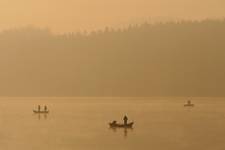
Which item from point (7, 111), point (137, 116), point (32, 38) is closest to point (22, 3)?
point (32, 38)

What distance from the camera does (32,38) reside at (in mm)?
9953

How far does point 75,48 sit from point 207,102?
2558 millimetres

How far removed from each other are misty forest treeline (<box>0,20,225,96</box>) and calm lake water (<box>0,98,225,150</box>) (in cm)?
61

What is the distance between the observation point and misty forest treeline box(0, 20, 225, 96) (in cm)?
884

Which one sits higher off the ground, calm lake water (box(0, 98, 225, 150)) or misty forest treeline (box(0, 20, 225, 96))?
misty forest treeline (box(0, 20, 225, 96))

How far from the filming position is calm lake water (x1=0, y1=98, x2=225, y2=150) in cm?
951

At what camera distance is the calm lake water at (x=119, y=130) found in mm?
9508

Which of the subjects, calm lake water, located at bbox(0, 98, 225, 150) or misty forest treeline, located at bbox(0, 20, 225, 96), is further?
calm lake water, located at bbox(0, 98, 225, 150)

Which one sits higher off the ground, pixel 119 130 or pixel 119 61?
pixel 119 61

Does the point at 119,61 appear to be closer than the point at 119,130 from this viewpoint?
Yes

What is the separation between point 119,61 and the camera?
9266 millimetres

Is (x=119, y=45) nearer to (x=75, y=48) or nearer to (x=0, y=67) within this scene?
(x=75, y=48)

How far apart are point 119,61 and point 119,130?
8.32ft

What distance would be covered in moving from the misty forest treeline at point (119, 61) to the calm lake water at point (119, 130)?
61cm
